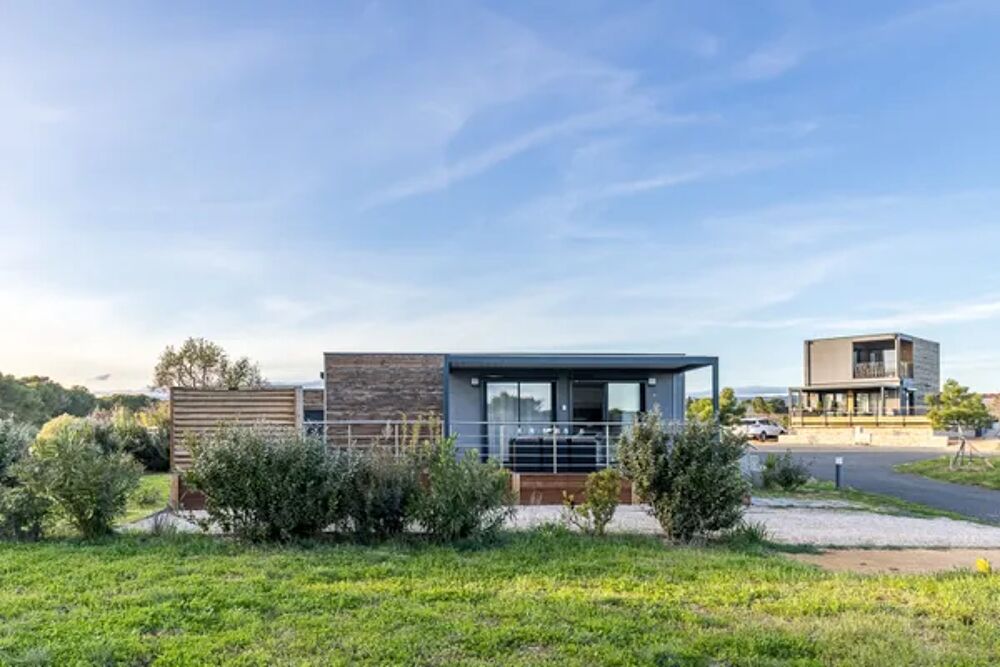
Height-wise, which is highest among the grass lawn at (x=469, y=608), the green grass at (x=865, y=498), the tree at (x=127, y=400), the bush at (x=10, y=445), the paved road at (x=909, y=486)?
the bush at (x=10, y=445)

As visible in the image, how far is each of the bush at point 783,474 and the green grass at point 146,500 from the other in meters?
11.5

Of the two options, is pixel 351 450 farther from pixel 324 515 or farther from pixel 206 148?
pixel 206 148

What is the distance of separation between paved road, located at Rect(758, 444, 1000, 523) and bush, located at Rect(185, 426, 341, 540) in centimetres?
1024

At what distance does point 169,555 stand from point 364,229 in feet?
31.3

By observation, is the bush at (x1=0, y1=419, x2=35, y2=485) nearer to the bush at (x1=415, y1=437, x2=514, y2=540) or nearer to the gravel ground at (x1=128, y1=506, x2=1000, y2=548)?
the gravel ground at (x1=128, y1=506, x2=1000, y2=548)

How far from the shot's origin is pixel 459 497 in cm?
707

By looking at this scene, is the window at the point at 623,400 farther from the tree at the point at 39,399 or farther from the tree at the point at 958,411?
the tree at the point at 958,411

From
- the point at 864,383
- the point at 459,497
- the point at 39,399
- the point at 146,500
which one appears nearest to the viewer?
the point at 459,497

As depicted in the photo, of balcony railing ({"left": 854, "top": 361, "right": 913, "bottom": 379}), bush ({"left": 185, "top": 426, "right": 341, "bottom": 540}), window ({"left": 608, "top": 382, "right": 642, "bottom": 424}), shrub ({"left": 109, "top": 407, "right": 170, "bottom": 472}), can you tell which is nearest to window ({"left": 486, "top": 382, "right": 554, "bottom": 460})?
window ({"left": 608, "top": 382, "right": 642, "bottom": 424})

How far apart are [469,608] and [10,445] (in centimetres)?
681

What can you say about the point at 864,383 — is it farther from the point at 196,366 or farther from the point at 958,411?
the point at 196,366

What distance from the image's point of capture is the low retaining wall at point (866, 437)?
3256 cm

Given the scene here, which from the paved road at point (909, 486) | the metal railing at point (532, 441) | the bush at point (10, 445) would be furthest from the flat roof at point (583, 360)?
the bush at point (10, 445)

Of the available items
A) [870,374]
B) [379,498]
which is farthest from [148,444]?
[870,374]
